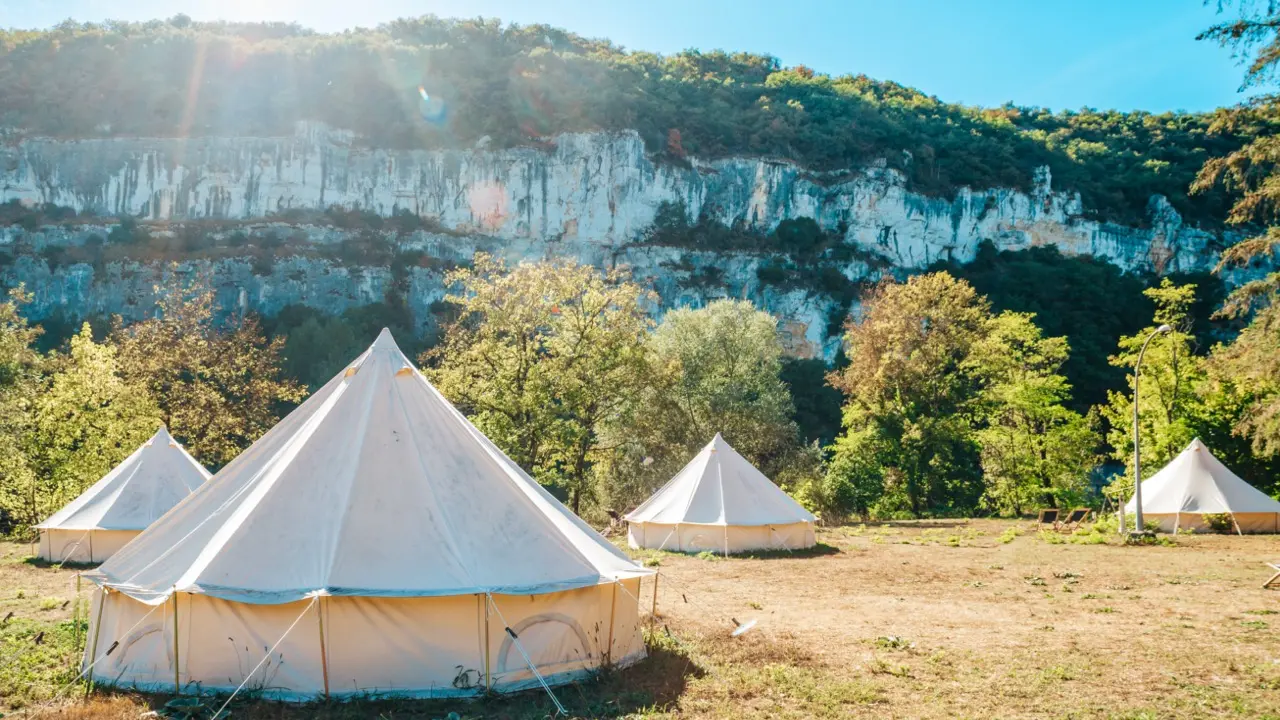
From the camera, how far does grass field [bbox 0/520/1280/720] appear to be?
21.2 ft

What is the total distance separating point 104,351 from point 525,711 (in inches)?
999

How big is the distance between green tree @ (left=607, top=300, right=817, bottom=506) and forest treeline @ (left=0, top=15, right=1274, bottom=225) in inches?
1893

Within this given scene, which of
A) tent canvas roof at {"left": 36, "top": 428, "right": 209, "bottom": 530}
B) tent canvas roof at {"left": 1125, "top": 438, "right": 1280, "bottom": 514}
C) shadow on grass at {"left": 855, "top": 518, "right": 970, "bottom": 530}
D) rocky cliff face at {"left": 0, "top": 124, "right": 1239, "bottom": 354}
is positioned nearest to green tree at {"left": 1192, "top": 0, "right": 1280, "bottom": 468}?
tent canvas roof at {"left": 1125, "top": 438, "right": 1280, "bottom": 514}

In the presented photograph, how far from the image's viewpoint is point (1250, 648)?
8.51m

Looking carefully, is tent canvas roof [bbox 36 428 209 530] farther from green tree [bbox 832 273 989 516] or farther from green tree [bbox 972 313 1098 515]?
green tree [bbox 972 313 1098 515]

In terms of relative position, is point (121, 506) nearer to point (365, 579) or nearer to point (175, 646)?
point (175, 646)

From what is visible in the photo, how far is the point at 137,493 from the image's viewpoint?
17.3m

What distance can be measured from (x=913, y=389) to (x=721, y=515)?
708 inches

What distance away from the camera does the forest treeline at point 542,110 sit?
3169 inches

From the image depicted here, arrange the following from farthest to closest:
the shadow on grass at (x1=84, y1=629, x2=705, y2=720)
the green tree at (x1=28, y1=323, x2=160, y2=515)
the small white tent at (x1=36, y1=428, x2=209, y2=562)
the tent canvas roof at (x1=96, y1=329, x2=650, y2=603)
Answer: the green tree at (x1=28, y1=323, x2=160, y2=515) < the small white tent at (x1=36, y1=428, x2=209, y2=562) < the tent canvas roof at (x1=96, y1=329, x2=650, y2=603) < the shadow on grass at (x1=84, y1=629, x2=705, y2=720)

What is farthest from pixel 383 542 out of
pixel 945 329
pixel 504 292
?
pixel 945 329

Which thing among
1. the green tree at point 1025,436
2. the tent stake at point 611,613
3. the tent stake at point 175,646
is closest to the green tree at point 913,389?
the green tree at point 1025,436

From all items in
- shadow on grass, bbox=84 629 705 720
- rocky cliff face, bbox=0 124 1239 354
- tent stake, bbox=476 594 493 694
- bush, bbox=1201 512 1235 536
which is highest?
rocky cliff face, bbox=0 124 1239 354

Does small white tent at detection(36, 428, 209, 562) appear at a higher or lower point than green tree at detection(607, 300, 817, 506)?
lower
